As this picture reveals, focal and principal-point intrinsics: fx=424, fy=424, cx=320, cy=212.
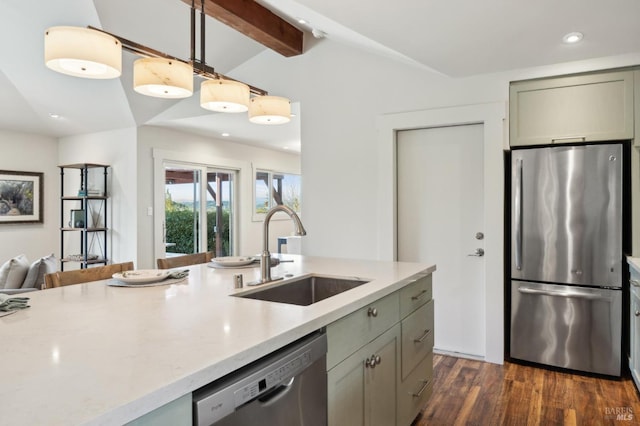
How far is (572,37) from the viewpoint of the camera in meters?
2.65

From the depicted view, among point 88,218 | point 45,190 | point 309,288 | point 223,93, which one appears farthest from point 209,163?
point 309,288

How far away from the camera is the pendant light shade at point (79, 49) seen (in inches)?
63.9

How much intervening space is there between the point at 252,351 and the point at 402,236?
290 centimetres

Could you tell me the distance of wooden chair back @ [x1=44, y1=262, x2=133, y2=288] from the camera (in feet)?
6.34

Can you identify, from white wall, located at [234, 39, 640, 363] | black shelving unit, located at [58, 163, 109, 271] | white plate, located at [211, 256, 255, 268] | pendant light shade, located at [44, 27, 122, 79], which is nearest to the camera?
pendant light shade, located at [44, 27, 122, 79]

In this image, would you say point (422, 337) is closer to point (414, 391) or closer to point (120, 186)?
point (414, 391)

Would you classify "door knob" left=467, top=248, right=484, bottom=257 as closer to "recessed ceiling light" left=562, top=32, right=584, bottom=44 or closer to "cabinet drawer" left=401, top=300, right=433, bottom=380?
"cabinet drawer" left=401, top=300, right=433, bottom=380

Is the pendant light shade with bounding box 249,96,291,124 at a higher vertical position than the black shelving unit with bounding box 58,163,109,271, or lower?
higher

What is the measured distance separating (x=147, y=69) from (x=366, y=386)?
1.69 m

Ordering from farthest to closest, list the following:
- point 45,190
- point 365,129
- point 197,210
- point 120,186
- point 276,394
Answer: point 197,210 < point 45,190 < point 120,186 < point 365,129 < point 276,394

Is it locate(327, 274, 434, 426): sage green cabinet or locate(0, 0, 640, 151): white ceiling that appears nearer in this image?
locate(327, 274, 434, 426): sage green cabinet

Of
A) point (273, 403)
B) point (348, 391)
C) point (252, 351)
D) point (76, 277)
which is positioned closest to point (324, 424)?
point (348, 391)

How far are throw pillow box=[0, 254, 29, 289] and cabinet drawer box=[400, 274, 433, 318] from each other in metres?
3.43

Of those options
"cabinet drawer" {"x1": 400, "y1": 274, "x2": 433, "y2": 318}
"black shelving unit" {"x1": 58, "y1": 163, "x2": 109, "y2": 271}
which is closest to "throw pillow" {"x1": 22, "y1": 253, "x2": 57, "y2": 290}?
"black shelving unit" {"x1": 58, "y1": 163, "x2": 109, "y2": 271}
